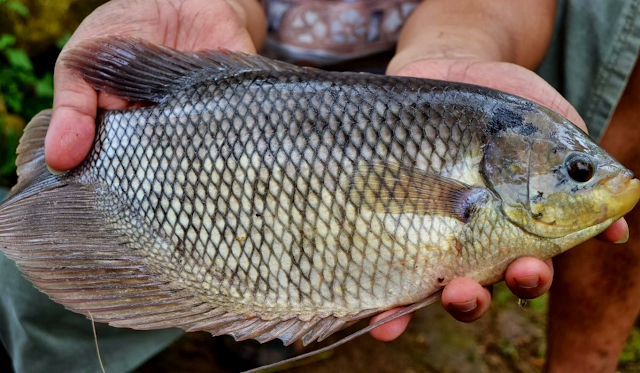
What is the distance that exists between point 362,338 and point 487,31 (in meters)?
1.93

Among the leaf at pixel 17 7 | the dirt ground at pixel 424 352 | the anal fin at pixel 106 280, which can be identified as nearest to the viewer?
the anal fin at pixel 106 280

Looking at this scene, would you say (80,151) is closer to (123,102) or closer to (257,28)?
(123,102)

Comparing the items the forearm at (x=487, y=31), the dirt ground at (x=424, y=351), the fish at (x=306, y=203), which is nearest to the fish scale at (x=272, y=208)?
the fish at (x=306, y=203)

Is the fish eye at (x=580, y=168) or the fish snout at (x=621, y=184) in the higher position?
the fish eye at (x=580, y=168)

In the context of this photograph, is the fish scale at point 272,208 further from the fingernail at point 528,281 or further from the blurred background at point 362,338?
the blurred background at point 362,338

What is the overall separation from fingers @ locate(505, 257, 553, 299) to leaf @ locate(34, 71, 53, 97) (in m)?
3.14

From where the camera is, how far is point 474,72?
2125 mm

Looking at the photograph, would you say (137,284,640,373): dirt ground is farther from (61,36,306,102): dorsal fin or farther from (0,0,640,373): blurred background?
(61,36,306,102): dorsal fin

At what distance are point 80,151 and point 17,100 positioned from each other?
2084 millimetres

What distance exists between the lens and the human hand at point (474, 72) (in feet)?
5.23

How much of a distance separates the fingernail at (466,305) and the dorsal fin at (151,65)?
3.00ft

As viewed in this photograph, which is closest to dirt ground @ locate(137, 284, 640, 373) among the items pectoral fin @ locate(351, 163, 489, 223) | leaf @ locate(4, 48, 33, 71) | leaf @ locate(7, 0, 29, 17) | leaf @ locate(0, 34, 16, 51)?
pectoral fin @ locate(351, 163, 489, 223)

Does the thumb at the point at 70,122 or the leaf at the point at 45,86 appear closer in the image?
the thumb at the point at 70,122

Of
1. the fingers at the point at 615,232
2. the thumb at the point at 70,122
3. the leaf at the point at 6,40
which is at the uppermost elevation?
the thumb at the point at 70,122
